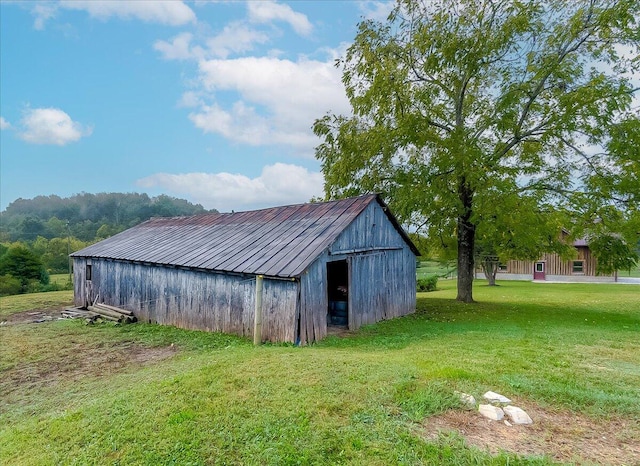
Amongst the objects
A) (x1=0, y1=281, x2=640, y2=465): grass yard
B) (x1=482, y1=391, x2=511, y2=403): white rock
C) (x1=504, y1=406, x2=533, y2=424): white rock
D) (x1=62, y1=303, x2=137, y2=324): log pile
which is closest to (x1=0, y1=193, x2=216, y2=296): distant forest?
(x1=62, y1=303, x2=137, y2=324): log pile

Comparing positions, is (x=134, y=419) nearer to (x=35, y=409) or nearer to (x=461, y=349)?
(x=35, y=409)

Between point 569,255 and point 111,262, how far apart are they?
20.3m

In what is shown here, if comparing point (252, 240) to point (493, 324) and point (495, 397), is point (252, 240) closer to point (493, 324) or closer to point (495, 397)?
point (493, 324)

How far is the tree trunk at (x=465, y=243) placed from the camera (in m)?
16.1

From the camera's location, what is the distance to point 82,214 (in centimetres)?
7688

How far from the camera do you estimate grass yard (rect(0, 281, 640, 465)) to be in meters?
3.99

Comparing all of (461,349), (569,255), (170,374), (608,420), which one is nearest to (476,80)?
(569,255)

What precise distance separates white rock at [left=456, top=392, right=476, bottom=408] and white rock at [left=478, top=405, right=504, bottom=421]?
12 cm

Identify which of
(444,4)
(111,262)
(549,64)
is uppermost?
(444,4)

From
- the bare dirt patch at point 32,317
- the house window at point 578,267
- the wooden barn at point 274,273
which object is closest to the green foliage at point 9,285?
the bare dirt patch at point 32,317

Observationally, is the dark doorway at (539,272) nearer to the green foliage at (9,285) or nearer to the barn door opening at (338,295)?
the barn door opening at (338,295)

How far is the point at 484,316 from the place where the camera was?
14.0 meters

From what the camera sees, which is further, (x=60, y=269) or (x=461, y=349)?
(x=60, y=269)

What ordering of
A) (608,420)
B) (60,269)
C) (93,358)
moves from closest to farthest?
(608,420) → (93,358) → (60,269)
